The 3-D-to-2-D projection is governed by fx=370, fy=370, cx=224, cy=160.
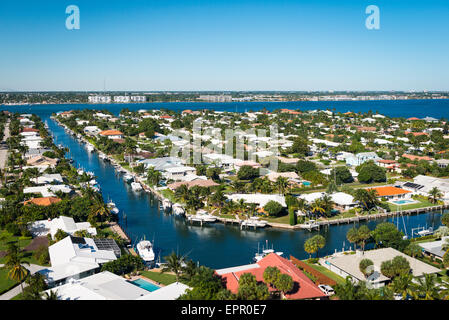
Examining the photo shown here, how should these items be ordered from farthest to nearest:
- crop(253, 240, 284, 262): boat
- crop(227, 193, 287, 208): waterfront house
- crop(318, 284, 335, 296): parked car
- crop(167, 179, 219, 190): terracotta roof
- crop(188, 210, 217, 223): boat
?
crop(167, 179, 219, 190): terracotta roof, crop(227, 193, 287, 208): waterfront house, crop(188, 210, 217, 223): boat, crop(253, 240, 284, 262): boat, crop(318, 284, 335, 296): parked car

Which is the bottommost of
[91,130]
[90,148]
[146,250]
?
[146,250]

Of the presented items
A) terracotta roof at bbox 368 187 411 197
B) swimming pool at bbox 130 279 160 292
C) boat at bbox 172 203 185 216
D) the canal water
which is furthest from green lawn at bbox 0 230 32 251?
terracotta roof at bbox 368 187 411 197

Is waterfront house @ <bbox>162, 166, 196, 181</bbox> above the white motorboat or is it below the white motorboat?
below

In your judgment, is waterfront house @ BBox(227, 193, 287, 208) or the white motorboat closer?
waterfront house @ BBox(227, 193, 287, 208)

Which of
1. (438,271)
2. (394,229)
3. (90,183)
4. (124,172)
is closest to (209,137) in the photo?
(124,172)

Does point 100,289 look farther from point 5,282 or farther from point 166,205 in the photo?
point 166,205

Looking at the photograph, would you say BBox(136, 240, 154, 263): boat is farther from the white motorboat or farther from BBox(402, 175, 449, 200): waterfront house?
the white motorboat

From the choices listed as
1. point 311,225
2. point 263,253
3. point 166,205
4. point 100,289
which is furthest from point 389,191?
point 100,289
